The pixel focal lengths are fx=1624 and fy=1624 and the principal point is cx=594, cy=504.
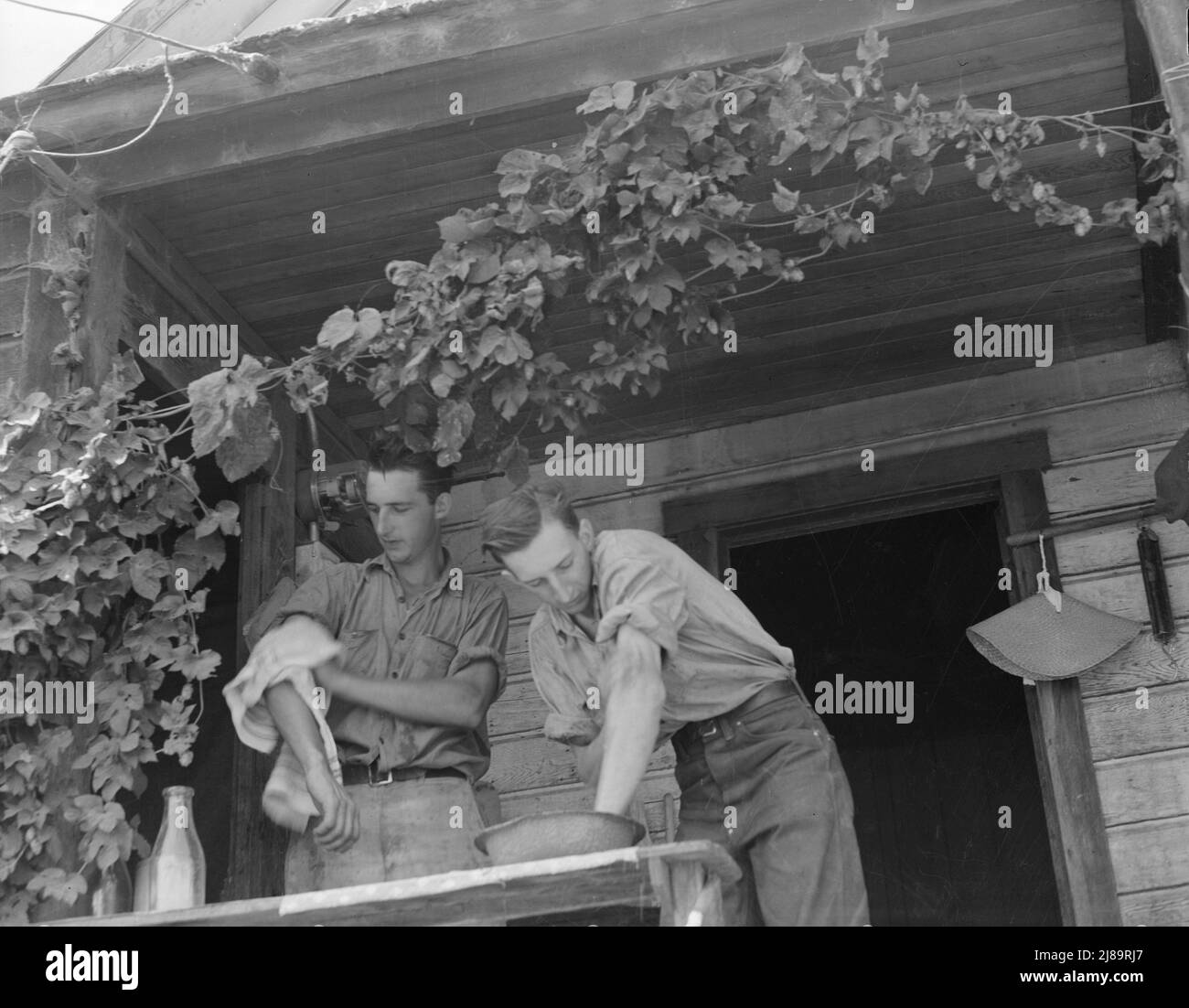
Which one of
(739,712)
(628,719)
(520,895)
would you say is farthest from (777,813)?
(520,895)

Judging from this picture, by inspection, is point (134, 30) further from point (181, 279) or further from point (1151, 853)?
point (1151, 853)

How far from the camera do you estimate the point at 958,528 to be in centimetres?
687

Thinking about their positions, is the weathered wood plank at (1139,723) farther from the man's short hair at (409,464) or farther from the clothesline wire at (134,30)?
the clothesline wire at (134,30)

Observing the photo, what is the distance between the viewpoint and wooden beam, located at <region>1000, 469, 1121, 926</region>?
14.5 ft

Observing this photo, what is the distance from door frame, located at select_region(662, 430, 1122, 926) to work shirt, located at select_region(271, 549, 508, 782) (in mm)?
967

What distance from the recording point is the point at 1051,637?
15.2 ft

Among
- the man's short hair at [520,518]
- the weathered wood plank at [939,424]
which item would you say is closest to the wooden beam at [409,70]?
the man's short hair at [520,518]

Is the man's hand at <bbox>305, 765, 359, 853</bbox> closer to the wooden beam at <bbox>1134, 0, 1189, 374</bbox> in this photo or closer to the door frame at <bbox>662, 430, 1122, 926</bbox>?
the door frame at <bbox>662, 430, 1122, 926</bbox>

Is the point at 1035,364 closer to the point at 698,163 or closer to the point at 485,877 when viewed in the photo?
the point at 698,163

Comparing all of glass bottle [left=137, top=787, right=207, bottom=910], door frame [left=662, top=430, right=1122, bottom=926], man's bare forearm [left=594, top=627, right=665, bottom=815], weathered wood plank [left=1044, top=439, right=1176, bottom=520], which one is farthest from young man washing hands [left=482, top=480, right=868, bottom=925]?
weathered wood plank [left=1044, top=439, right=1176, bottom=520]

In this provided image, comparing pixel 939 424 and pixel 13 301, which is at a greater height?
pixel 13 301

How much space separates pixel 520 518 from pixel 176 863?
1157mm
